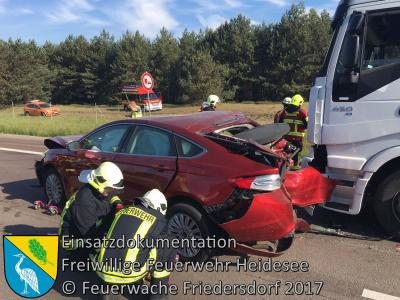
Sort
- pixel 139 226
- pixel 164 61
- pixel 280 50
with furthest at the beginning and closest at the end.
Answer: pixel 164 61, pixel 280 50, pixel 139 226

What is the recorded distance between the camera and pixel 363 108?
17.0ft

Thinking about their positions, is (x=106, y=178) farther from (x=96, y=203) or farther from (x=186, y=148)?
(x=186, y=148)

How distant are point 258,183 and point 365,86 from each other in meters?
1.93

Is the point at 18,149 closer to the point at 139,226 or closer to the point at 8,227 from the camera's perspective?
the point at 8,227

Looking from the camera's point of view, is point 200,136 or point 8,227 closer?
point 200,136

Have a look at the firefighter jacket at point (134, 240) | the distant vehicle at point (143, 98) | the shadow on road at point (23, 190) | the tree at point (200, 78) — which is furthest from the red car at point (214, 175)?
the tree at point (200, 78)

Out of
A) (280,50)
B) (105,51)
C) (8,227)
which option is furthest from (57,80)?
(8,227)

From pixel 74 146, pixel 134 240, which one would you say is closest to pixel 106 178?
pixel 134 240

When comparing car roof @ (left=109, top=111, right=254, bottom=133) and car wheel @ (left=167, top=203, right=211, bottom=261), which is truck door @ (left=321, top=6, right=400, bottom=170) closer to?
car roof @ (left=109, top=111, right=254, bottom=133)

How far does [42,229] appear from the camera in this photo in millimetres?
5980

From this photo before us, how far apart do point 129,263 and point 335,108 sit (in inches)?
127

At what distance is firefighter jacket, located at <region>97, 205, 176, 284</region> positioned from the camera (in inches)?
141

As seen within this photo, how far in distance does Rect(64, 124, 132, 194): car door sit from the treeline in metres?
51.2

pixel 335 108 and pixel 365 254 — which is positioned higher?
pixel 335 108
